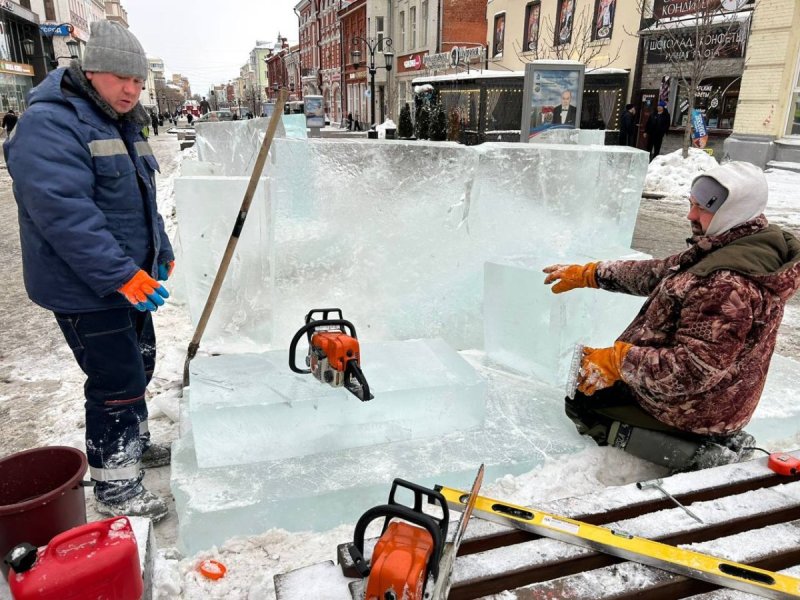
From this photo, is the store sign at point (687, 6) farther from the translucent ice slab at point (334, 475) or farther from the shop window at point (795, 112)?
the translucent ice slab at point (334, 475)

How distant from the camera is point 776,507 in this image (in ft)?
6.31

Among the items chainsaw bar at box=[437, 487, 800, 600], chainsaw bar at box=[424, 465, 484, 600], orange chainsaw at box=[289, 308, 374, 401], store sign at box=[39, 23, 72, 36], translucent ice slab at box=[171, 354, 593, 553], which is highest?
store sign at box=[39, 23, 72, 36]

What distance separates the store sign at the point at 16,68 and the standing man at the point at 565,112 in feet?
87.3

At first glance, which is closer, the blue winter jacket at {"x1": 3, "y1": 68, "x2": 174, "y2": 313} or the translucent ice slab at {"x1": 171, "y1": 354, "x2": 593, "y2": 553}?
the blue winter jacket at {"x1": 3, "y1": 68, "x2": 174, "y2": 313}

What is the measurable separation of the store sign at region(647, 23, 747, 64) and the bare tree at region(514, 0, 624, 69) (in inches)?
78.7

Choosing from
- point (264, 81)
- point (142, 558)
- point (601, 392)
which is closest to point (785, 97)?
point (601, 392)

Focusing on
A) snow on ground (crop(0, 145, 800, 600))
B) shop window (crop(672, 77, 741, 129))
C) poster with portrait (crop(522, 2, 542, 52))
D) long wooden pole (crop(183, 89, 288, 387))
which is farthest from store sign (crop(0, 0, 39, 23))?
long wooden pole (crop(183, 89, 288, 387))

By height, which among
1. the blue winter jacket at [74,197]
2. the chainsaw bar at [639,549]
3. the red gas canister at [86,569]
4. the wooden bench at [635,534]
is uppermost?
the blue winter jacket at [74,197]

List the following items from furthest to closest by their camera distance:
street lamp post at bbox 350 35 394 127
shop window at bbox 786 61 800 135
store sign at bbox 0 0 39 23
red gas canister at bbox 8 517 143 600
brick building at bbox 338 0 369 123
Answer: brick building at bbox 338 0 369 123, store sign at bbox 0 0 39 23, street lamp post at bbox 350 35 394 127, shop window at bbox 786 61 800 135, red gas canister at bbox 8 517 143 600

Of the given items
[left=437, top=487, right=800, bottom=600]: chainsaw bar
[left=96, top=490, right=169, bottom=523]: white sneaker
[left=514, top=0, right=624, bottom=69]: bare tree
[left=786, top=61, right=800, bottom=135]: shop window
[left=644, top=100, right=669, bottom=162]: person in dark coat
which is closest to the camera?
[left=437, top=487, right=800, bottom=600]: chainsaw bar

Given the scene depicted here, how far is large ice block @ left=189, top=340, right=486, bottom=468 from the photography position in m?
2.26

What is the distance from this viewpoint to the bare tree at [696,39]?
508 inches

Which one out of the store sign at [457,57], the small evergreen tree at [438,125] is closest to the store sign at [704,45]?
the small evergreen tree at [438,125]

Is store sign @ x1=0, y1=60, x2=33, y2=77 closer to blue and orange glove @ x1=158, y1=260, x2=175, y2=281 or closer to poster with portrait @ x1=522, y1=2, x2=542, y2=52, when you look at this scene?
poster with portrait @ x1=522, y1=2, x2=542, y2=52
